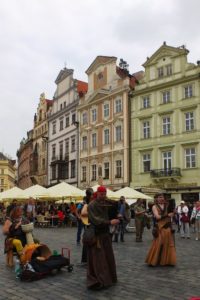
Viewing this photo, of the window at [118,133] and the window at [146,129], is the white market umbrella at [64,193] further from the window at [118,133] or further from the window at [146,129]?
the window at [118,133]

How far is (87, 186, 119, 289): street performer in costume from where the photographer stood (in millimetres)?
6961

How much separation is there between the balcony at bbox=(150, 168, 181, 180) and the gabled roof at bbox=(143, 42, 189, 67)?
10.1m

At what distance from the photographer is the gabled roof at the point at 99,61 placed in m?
42.9

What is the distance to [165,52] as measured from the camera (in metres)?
37.6

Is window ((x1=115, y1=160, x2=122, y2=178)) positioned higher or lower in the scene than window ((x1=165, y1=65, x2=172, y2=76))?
lower

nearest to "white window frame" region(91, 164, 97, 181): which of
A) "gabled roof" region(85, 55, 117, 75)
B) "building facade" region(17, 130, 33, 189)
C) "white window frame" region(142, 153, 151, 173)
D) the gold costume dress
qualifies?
"white window frame" region(142, 153, 151, 173)

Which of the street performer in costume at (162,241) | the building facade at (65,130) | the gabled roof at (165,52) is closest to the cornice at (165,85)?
the gabled roof at (165,52)

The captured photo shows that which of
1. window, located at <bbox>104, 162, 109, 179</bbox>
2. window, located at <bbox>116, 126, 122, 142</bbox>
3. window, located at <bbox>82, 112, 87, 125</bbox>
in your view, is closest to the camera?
Answer: window, located at <bbox>116, 126, 122, 142</bbox>

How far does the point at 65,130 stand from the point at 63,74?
22.7ft

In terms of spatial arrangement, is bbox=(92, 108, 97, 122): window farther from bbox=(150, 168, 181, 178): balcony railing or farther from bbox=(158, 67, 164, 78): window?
bbox=(150, 168, 181, 178): balcony railing

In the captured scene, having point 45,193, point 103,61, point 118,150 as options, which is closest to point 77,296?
point 45,193

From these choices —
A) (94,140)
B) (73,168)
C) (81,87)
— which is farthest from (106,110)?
(73,168)

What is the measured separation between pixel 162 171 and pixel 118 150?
6.02m

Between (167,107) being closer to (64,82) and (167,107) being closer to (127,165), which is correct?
(127,165)
